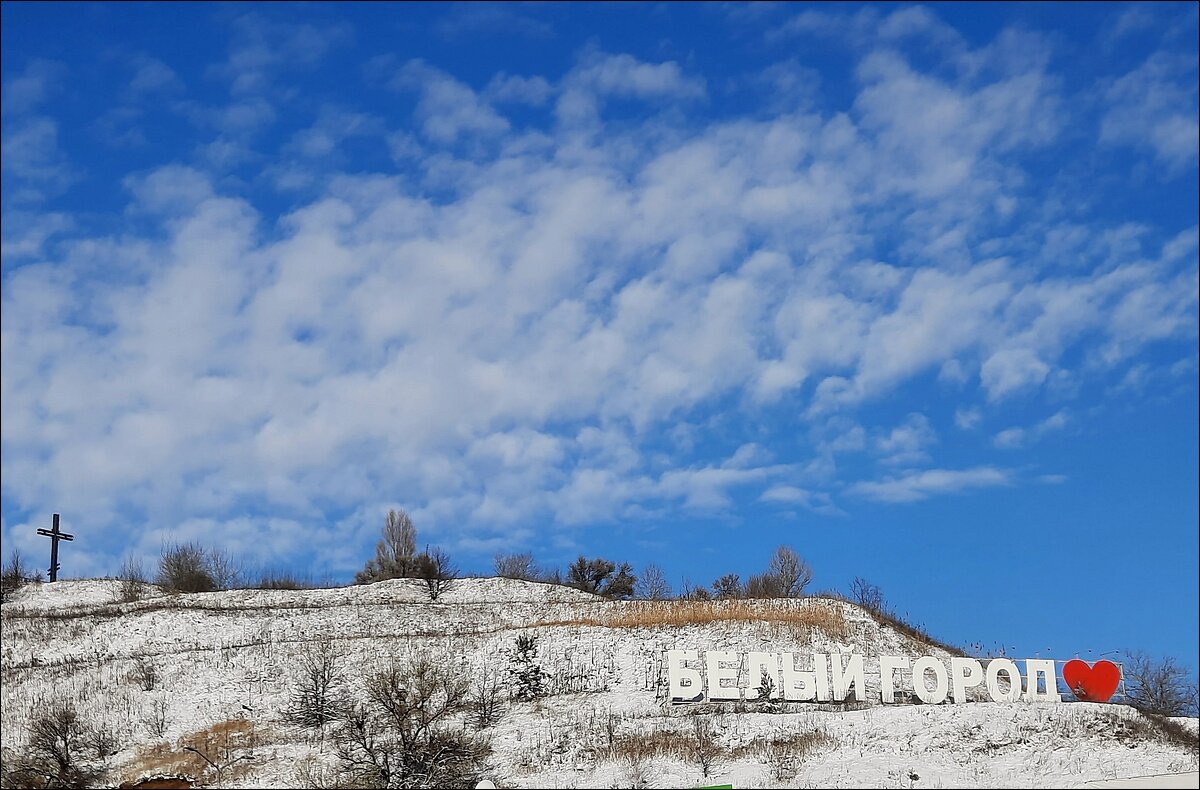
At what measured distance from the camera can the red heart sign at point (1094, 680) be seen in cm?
2966

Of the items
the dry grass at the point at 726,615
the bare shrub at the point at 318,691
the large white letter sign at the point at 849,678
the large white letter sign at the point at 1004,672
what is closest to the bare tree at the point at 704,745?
the large white letter sign at the point at 849,678

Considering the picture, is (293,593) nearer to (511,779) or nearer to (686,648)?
(686,648)

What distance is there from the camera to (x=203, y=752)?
28547 mm

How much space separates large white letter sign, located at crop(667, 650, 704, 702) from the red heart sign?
372 inches

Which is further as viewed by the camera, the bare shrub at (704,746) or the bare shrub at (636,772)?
the bare shrub at (704,746)

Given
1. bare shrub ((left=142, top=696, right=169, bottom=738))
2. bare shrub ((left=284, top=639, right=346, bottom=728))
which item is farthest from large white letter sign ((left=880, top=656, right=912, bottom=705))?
bare shrub ((left=142, top=696, right=169, bottom=738))

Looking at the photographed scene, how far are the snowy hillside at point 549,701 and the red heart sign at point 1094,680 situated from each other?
2099 mm

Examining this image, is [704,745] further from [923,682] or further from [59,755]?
[59,755]

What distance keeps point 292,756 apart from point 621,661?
9.72 m

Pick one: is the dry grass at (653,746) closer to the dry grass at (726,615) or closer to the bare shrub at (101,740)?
the dry grass at (726,615)

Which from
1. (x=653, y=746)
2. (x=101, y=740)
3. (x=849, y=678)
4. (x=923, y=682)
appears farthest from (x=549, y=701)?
(x=101, y=740)

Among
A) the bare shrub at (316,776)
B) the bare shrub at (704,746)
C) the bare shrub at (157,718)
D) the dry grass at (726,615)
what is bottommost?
the bare shrub at (316,776)

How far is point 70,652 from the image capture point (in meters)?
38.3

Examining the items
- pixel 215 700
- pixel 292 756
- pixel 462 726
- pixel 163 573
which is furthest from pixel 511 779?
pixel 163 573
